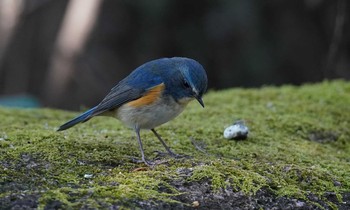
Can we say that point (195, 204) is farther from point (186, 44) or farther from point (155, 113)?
point (186, 44)

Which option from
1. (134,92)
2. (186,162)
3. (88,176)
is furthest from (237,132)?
(88,176)

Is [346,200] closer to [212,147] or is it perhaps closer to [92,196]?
[212,147]

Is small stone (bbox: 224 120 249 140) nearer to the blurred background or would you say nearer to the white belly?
the white belly

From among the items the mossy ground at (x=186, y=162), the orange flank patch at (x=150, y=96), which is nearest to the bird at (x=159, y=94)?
the orange flank patch at (x=150, y=96)

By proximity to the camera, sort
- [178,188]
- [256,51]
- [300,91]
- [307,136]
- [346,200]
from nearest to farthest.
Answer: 1. [178,188]
2. [346,200]
3. [307,136]
4. [300,91]
5. [256,51]

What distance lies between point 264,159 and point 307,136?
3.68 ft

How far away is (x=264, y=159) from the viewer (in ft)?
14.9

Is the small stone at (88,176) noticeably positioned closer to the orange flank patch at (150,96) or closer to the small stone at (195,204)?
the small stone at (195,204)

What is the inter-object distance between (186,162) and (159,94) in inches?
24.8

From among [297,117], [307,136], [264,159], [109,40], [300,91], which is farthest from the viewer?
[109,40]

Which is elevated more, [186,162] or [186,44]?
[186,44]

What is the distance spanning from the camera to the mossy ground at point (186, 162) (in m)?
3.43

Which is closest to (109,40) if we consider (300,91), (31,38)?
(31,38)

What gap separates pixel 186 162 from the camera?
13.4 feet
